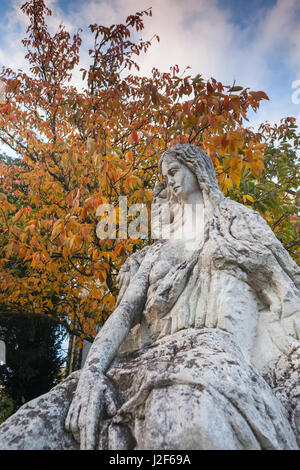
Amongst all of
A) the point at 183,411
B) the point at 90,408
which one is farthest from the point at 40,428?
the point at 183,411

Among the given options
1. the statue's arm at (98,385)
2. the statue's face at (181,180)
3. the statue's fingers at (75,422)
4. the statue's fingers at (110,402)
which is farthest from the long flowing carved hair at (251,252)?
the statue's fingers at (75,422)

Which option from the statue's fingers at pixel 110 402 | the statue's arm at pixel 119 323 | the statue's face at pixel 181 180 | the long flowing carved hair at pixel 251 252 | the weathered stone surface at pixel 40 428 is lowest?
the weathered stone surface at pixel 40 428

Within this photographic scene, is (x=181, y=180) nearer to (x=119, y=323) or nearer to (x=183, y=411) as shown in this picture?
(x=119, y=323)

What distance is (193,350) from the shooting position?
176 centimetres

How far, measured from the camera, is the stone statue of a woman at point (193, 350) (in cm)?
141

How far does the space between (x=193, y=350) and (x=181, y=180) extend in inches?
66.4

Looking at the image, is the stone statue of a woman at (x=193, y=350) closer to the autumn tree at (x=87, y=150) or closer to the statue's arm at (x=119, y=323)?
the statue's arm at (x=119, y=323)

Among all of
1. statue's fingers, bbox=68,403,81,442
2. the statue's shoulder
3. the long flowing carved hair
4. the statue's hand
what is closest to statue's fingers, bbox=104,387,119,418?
the statue's hand

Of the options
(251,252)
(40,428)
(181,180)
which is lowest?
(40,428)

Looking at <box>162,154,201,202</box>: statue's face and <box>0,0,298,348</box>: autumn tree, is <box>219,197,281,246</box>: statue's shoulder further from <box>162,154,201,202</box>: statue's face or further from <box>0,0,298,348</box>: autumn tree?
<box>0,0,298,348</box>: autumn tree

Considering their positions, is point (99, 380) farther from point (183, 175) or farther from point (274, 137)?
point (274, 137)

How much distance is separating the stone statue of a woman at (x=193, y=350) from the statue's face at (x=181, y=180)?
1 cm

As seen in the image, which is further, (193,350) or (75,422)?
(193,350)

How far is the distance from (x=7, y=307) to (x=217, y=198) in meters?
6.48
